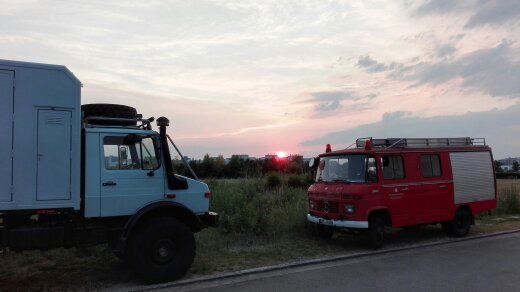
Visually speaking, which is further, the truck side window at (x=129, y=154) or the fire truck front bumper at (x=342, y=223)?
the fire truck front bumper at (x=342, y=223)

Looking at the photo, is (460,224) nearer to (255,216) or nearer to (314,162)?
(314,162)

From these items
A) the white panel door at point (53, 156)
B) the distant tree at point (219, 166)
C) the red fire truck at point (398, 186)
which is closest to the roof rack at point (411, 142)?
the red fire truck at point (398, 186)

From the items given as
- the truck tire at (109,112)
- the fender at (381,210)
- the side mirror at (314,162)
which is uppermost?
the truck tire at (109,112)

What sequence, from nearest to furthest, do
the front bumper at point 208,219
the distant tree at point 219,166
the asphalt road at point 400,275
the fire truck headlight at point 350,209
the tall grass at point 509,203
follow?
1. the asphalt road at point 400,275
2. the front bumper at point 208,219
3. the fire truck headlight at point 350,209
4. the tall grass at point 509,203
5. the distant tree at point 219,166

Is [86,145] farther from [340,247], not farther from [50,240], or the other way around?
[340,247]

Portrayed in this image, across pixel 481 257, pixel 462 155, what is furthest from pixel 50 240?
pixel 462 155

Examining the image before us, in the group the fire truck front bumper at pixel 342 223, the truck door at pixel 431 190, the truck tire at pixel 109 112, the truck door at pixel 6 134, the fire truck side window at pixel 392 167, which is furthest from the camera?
the truck door at pixel 431 190

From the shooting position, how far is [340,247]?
10.4 metres

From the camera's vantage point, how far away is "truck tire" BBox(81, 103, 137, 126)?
7.54m

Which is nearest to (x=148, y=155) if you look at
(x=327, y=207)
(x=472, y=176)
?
(x=327, y=207)

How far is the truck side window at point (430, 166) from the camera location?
11.3 meters

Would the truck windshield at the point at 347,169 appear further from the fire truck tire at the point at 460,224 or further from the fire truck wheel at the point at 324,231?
the fire truck tire at the point at 460,224

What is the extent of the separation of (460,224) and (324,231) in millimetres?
3872

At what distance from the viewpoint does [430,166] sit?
1147 cm
